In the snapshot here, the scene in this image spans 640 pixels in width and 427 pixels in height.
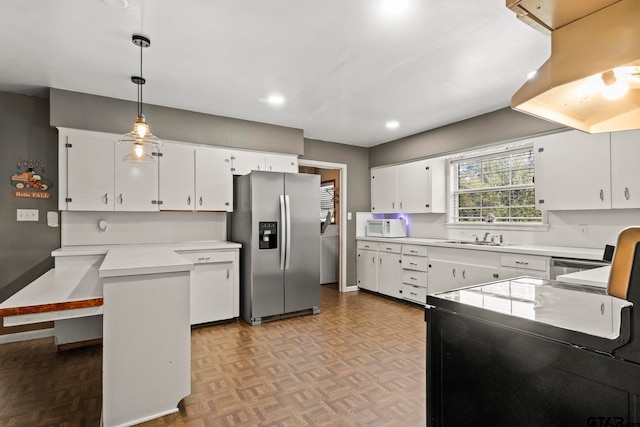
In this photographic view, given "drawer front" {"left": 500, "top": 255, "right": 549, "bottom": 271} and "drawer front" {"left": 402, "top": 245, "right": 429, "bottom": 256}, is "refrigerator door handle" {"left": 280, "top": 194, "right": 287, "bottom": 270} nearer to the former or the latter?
"drawer front" {"left": 402, "top": 245, "right": 429, "bottom": 256}

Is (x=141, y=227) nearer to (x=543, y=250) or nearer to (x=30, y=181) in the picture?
(x=30, y=181)

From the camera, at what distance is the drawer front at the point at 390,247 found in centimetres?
475

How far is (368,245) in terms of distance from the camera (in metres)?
5.34

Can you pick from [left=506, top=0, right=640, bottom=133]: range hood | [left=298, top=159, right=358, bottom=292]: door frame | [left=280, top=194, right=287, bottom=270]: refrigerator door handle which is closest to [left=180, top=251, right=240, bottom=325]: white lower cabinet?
[left=280, top=194, right=287, bottom=270]: refrigerator door handle

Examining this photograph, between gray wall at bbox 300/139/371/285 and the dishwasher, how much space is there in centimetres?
305

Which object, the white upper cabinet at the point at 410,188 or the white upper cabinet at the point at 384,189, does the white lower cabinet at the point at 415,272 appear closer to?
the white upper cabinet at the point at 410,188

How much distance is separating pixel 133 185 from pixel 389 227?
3.54 metres

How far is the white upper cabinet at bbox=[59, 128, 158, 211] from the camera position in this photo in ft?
10.9

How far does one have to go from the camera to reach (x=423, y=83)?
318 cm

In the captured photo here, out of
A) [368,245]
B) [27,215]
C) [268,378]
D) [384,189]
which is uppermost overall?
[384,189]

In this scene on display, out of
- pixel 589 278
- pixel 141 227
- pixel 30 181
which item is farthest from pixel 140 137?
pixel 589 278

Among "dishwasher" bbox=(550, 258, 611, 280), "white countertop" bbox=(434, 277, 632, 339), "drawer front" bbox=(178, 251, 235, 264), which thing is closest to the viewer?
"white countertop" bbox=(434, 277, 632, 339)

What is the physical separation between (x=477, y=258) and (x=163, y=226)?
3.71m

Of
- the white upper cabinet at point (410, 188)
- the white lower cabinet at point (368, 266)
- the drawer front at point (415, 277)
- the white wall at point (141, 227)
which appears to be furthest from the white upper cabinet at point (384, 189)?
the white wall at point (141, 227)
